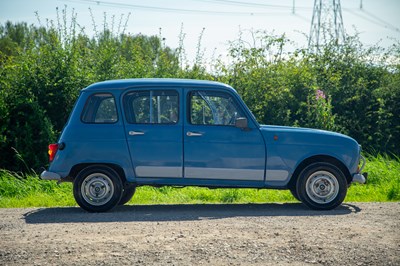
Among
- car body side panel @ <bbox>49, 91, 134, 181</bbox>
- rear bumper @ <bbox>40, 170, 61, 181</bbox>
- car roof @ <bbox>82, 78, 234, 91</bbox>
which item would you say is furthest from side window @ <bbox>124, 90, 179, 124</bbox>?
rear bumper @ <bbox>40, 170, 61, 181</bbox>

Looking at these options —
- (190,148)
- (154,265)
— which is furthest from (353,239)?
(190,148)

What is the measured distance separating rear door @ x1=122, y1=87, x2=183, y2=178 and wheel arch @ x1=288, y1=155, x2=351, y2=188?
1.77 metres

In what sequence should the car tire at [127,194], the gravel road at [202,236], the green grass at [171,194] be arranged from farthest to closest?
the green grass at [171,194] < the car tire at [127,194] < the gravel road at [202,236]

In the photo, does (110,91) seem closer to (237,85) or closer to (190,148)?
(190,148)

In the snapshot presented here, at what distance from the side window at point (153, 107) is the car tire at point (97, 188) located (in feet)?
2.91

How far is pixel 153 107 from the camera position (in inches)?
399

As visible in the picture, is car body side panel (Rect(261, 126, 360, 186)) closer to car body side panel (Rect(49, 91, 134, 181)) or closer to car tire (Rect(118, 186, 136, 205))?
car body side panel (Rect(49, 91, 134, 181))

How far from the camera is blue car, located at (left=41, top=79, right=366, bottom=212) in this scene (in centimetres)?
999

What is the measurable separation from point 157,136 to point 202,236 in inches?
103

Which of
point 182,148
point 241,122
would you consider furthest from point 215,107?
point 182,148

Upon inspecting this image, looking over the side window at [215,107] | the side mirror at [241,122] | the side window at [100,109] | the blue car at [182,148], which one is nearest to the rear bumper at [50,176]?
A: the blue car at [182,148]

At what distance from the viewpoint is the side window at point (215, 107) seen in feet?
33.2

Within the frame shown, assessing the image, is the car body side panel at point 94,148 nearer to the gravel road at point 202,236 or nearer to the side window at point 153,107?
the side window at point 153,107

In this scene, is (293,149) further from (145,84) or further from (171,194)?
(171,194)
